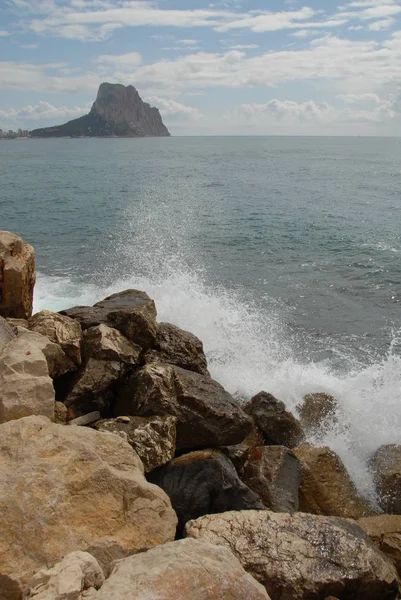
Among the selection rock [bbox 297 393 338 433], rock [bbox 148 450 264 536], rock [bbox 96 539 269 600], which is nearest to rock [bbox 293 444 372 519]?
rock [bbox 297 393 338 433]

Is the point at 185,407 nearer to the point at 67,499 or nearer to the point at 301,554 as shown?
the point at 301,554

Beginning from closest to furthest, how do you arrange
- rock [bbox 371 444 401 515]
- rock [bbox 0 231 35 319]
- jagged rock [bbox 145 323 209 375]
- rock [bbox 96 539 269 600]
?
rock [bbox 96 539 269 600] → rock [bbox 371 444 401 515] → jagged rock [bbox 145 323 209 375] → rock [bbox 0 231 35 319]

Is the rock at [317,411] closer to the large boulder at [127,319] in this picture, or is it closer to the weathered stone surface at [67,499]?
the large boulder at [127,319]

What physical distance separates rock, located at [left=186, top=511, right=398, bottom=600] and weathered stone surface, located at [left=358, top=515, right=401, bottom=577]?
1.00m

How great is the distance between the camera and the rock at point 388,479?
9469mm

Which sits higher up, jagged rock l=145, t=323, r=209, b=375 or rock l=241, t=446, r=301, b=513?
jagged rock l=145, t=323, r=209, b=375

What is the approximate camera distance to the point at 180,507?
7488mm

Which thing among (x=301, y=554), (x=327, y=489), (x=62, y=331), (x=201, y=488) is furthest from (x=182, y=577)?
(x=62, y=331)

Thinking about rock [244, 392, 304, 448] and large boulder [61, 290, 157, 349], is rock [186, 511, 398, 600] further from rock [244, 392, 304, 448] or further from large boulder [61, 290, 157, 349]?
large boulder [61, 290, 157, 349]

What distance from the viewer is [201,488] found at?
25.0 ft

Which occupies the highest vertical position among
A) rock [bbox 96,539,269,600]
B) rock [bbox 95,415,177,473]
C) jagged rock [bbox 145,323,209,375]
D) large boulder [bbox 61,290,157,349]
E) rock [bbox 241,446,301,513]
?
large boulder [bbox 61,290,157,349]

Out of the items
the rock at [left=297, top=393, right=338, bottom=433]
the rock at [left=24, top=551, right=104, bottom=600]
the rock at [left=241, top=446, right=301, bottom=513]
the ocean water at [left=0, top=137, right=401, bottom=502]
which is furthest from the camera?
the ocean water at [left=0, top=137, right=401, bottom=502]

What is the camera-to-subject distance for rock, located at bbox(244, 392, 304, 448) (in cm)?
1066

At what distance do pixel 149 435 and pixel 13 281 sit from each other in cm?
472
